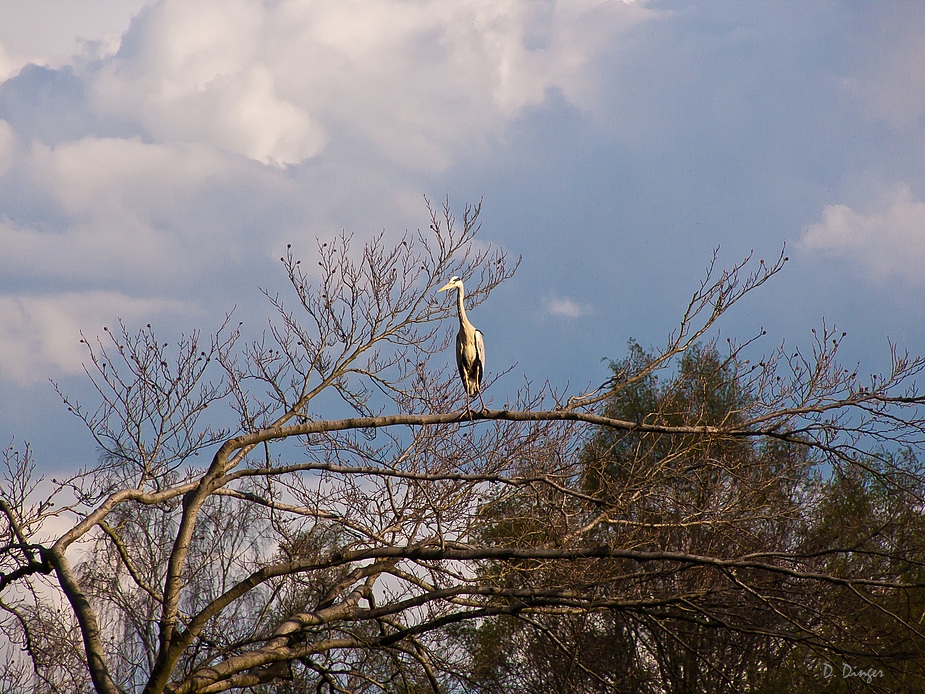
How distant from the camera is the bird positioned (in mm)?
10352

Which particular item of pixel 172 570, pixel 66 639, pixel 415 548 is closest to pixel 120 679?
pixel 66 639

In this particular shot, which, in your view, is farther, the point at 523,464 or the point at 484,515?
the point at 523,464

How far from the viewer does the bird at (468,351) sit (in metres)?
10.4

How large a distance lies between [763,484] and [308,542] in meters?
4.43

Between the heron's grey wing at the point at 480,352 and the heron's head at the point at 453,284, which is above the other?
the heron's head at the point at 453,284

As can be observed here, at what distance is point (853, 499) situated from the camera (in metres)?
16.6

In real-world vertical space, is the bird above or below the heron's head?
below

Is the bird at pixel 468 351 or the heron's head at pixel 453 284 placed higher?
the heron's head at pixel 453 284

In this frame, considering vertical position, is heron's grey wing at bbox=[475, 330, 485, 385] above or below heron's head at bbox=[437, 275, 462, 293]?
below

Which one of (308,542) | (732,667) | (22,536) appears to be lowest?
(732,667)

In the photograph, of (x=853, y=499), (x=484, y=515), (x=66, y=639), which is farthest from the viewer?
(x=853, y=499)

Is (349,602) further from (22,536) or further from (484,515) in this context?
(22,536)

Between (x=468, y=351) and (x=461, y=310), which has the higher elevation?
(x=461, y=310)

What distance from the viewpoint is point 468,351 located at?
409 inches
